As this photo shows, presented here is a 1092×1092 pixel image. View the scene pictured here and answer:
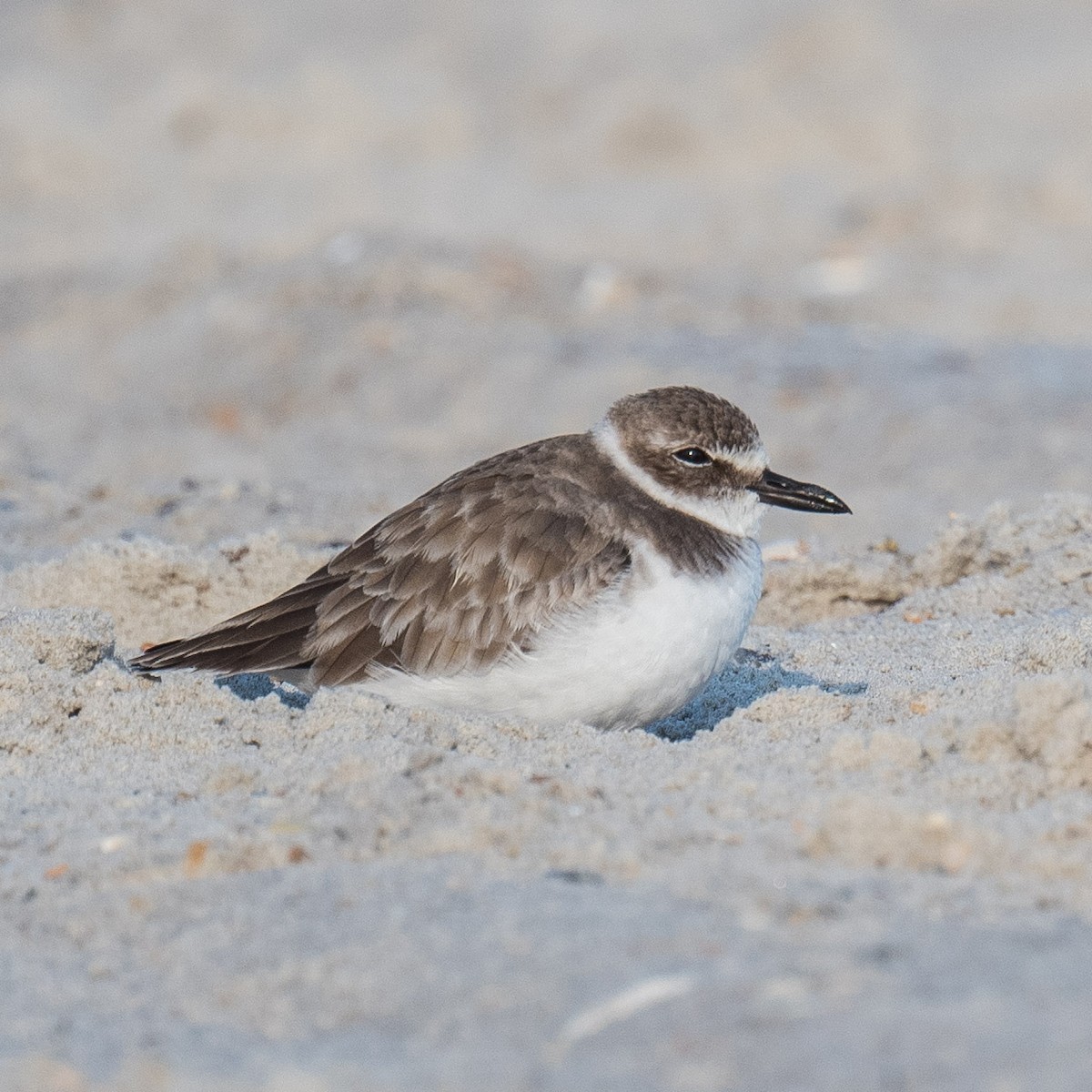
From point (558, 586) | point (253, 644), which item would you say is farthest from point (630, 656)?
point (253, 644)

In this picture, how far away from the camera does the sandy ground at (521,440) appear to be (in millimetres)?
2879

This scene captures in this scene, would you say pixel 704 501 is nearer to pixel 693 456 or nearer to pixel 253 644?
pixel 693 456

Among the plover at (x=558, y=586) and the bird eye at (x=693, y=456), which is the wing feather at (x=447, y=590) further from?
the bird eye at (x=693, y=456)

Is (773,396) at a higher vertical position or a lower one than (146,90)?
lower

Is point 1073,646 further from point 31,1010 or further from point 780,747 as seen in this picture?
point 31,1010

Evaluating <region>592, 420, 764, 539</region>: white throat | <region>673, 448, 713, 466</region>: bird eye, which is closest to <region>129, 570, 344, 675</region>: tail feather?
<region>592, 420, 764, 539</region>: white throat

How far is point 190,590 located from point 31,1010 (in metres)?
3.35

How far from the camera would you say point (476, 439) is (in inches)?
413

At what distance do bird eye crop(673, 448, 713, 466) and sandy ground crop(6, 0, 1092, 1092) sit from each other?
731mm

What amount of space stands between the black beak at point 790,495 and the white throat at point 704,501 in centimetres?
4

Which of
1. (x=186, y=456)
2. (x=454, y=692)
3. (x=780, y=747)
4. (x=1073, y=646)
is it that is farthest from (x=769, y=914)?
(x=186, y=456)

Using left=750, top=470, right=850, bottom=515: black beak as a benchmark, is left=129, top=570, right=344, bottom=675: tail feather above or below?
below

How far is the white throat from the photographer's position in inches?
208

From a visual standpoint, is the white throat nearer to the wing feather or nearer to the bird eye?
the bird eye
